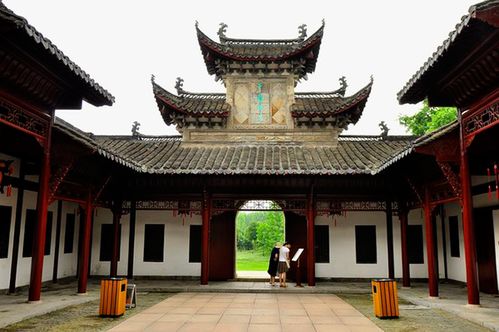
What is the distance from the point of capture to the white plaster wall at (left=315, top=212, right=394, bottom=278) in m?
14.0

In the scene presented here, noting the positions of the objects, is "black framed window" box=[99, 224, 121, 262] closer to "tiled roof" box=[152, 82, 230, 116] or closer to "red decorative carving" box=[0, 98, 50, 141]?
"tiled roof" box=[152, 82, 230, 116]

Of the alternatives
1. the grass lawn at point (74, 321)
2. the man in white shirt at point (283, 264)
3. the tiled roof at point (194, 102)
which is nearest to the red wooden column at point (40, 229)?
the grass lawn at point (74, 321)

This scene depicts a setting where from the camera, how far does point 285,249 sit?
12.6 m

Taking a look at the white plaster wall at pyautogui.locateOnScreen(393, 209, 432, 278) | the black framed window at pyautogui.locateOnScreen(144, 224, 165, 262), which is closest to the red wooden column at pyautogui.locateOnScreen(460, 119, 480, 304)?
the white plaster wall at pyautogui.locateOnScreen(393, 209, 432, 278)

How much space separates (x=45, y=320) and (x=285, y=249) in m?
6.89

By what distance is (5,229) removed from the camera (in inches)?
411

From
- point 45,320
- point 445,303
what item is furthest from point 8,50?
point 445,303

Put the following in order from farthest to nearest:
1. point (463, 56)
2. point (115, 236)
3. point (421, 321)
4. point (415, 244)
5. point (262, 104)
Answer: point (262, 104) → point (415, 244) → point (115, 236) → point (421, 321) → point (463, 56)

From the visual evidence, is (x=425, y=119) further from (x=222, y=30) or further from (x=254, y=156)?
(x=254, y=156)

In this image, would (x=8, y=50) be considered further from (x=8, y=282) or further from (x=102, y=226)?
(x=102, y=226)

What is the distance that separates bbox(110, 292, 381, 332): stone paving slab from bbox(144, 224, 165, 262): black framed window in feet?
11.2

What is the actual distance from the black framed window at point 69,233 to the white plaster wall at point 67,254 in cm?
12

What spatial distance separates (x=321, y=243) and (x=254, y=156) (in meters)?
3.69

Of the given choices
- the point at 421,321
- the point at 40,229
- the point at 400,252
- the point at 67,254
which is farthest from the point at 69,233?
the point at 421,321
